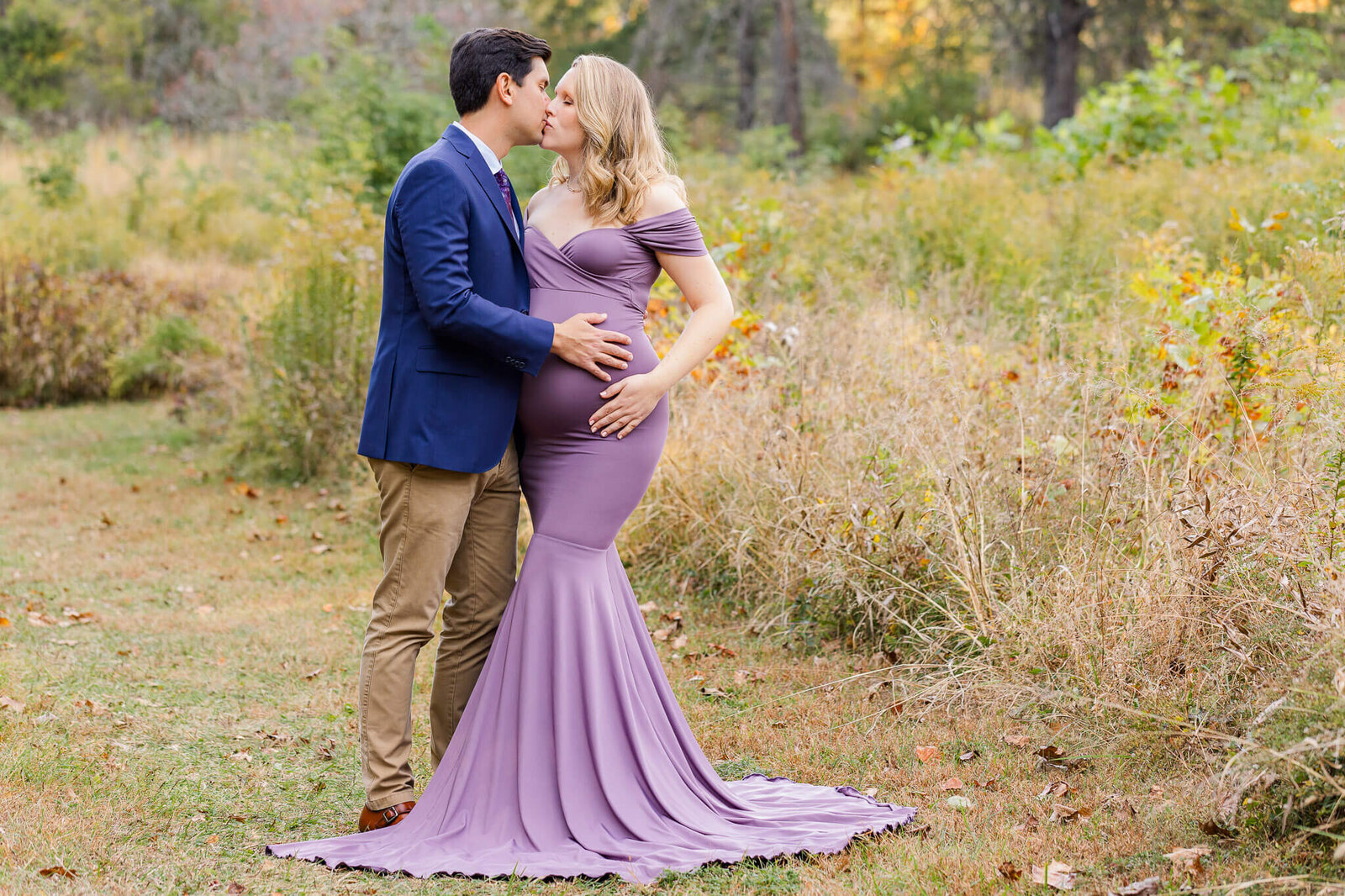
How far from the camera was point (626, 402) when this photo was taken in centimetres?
354

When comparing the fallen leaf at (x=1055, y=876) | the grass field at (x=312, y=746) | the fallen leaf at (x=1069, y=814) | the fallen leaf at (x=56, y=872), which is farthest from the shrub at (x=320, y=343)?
the fallen leaf at (x=1055, y=876)

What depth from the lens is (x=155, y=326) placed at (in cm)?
1146

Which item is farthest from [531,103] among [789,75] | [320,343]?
[789,75]

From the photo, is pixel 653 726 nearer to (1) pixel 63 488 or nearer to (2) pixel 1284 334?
(2) pixel 1284 334

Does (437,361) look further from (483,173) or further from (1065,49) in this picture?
(1065,49)

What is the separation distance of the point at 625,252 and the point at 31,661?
3509mm

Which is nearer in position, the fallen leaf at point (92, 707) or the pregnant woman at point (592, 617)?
the pregnant woman at point (592, 617)

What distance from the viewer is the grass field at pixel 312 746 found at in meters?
3.30

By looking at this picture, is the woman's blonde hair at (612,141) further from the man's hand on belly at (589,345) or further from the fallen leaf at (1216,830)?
the fallen leaf at (1216,830)

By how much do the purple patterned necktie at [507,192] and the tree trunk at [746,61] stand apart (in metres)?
19.0

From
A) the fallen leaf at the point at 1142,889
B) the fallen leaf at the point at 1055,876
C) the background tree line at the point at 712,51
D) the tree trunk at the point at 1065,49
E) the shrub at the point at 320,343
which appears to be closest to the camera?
the fallen leaf at the point at 1142,889

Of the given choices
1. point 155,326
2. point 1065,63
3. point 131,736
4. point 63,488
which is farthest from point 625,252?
point 1065,63

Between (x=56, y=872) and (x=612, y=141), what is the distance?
2.60 m

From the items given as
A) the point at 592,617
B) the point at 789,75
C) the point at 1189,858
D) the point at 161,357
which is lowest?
the point at 1189,858
